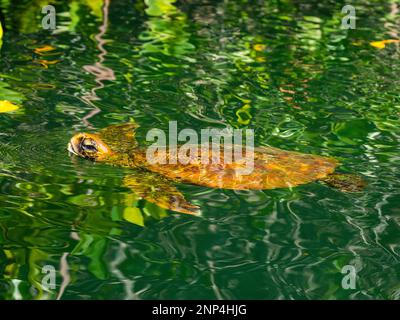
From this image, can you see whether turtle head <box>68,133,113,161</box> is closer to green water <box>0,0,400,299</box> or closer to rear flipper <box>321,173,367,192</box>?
green water <box>0,0,400,299</box>

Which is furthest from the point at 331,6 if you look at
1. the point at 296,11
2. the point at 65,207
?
the point at 65,207

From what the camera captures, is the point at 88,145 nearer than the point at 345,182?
No

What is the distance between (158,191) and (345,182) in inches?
50.3

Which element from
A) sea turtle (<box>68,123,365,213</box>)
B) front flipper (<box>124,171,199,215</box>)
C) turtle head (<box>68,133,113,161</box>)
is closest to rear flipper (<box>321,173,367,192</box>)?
sea turtle (<box>68,123,365,213</box>)

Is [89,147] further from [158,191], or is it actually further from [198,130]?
[198,130]

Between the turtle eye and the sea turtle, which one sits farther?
the turtle eye

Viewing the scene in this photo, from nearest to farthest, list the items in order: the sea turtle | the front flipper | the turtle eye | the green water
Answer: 1. the green water
2. the front flipper
3. the sea turtle
4. the turtle eye

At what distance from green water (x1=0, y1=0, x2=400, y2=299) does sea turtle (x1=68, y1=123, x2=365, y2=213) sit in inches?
2.8

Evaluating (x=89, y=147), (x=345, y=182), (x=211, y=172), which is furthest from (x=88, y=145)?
(x=345, y=182)

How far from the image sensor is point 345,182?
171 inches

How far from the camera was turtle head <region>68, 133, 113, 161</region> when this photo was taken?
15.0ft

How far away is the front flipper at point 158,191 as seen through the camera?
12.7 feet

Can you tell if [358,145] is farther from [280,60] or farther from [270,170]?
[280,60]

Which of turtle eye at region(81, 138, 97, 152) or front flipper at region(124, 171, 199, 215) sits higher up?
turtle eye at region(81, 138, 97, 152)
